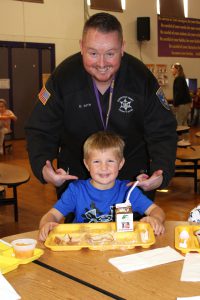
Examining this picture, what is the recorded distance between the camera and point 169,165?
2.55m

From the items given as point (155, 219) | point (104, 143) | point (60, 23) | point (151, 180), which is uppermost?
point (60, 23)

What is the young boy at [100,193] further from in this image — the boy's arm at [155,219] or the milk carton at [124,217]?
the milk carton at [124,217]

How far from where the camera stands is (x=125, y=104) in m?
2.60

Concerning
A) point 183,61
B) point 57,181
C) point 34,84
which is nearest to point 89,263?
point 57,181

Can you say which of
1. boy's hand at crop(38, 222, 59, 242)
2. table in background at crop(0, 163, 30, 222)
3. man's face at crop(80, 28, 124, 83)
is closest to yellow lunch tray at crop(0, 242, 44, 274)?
boy's hand at crop(38, 222, 59, 242)

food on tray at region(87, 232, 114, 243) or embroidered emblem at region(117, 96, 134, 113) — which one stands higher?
embroidered emblem at region(117, 96, 134, 113)

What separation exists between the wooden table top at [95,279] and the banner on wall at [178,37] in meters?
12.7

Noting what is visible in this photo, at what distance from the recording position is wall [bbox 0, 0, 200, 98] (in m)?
10.8

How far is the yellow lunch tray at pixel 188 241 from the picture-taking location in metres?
1.90

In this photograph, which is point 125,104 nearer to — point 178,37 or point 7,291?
point 7,291

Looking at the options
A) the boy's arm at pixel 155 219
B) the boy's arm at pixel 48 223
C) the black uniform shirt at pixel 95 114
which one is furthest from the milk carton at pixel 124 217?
the black uniform shirt at pixel 95 114

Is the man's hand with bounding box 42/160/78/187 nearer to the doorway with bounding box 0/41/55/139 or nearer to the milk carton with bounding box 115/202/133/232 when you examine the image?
the milk carton with bounding box 115/202/133/232

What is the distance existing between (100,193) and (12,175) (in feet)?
10.1

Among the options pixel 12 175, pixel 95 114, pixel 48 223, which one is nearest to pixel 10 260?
pixel 48 223
